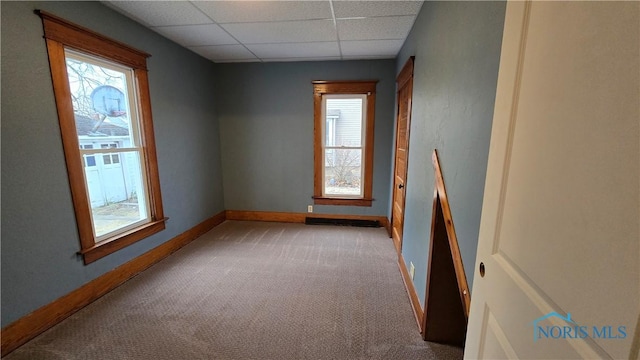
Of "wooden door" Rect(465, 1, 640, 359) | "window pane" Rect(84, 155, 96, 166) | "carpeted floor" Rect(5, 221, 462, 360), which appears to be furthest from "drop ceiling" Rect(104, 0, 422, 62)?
"carpeted floor" Rect(5, 221, 462, 360)

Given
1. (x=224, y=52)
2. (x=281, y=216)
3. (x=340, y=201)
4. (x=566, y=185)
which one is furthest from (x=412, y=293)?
(x=224, y=52)

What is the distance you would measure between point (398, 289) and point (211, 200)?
288 centimetres

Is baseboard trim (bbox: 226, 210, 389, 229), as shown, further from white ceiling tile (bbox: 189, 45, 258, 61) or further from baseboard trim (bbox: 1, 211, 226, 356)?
white ceiling tile (bbox: 189, 45, 258, 61)

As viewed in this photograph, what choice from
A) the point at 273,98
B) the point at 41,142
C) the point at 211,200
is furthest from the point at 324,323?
the point at 273,98

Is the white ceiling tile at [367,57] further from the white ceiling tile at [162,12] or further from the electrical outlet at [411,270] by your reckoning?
the electrical outlet at [411,270]

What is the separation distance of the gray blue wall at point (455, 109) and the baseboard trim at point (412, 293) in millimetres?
84

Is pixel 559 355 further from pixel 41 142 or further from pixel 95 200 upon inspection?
pixel 95 200

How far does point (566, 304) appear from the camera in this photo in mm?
553

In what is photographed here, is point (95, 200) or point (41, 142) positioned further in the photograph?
point (95, 200)

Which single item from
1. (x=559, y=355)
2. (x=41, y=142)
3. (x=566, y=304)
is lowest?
(x=559, y=355)

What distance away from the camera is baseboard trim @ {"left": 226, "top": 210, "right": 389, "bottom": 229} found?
13.1 feet

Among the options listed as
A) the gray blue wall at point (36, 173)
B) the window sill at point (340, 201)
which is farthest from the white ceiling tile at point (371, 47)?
the gray blue wall at point (36, 173)

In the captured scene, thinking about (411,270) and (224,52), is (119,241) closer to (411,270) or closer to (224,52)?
(224,52)

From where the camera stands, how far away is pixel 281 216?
415 centimetres
